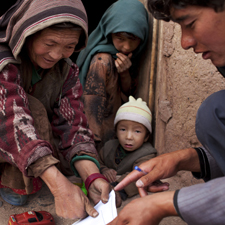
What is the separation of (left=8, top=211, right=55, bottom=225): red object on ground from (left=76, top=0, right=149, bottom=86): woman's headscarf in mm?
1955

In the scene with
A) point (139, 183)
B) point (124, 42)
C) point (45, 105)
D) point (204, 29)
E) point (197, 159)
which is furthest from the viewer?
point (124, 42)

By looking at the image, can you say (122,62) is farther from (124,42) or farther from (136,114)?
(136,114)

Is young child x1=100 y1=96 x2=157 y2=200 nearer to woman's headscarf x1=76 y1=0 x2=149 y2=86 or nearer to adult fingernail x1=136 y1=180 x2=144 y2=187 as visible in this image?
woman's headscarf x1=76 y1=0 x2=149 y2=86

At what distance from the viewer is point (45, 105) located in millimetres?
2135

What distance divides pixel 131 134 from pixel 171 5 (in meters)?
1.65

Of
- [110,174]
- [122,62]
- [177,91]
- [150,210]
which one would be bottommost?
[110,174]

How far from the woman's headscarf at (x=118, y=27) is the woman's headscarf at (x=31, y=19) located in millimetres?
1411

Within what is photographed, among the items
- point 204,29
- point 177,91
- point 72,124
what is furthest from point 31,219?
point 177,91

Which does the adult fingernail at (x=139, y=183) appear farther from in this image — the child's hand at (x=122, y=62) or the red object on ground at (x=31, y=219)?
the child's hand at (x=122, y=62)

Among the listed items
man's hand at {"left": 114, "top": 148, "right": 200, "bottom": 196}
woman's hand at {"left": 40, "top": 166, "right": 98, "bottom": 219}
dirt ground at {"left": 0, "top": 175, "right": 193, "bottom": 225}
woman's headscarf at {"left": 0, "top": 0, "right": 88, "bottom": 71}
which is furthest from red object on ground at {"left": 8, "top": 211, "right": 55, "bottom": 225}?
woman's headscarf at {"left": 0, "top": 0, "right": 88, "bottom": 71}

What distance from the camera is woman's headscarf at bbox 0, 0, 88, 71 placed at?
1.59m

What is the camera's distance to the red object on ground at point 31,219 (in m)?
1.60

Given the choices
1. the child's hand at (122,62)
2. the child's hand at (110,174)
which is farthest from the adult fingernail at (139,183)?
the child's hand at (122,62)

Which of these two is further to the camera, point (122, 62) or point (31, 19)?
point (122, 62)
